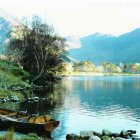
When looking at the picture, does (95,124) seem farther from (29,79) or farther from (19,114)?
(29,79)

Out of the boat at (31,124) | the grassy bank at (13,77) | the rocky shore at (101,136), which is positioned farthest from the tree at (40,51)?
the rocky shore at (101,136)

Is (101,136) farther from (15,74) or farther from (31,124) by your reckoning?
(15,74)

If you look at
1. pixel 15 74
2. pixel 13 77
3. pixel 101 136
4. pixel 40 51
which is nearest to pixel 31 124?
pixel 101 136

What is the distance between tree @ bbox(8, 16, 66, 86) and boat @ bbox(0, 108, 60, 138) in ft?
221

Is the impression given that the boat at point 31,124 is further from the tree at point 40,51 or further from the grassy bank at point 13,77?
the tree at point 40,51

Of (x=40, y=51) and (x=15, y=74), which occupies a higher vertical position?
(x=40, y=51)

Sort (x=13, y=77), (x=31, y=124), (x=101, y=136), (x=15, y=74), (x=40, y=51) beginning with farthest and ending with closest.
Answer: (x=40, y=51) → (x=15, y=74) → (x=13, y=77) → (x=31, y=124) → (x=101, y=136)

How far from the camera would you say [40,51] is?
4412 inches

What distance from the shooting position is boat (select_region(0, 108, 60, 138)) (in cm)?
4025

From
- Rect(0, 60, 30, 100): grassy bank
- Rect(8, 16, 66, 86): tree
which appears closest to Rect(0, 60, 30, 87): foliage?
Rect(0, 60, 30, 100): grassy bank

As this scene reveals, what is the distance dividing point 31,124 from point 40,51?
72.5m

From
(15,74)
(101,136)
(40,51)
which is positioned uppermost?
(40,51)

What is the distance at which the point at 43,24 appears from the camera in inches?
4658

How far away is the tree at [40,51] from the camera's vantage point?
11200 centimetres
